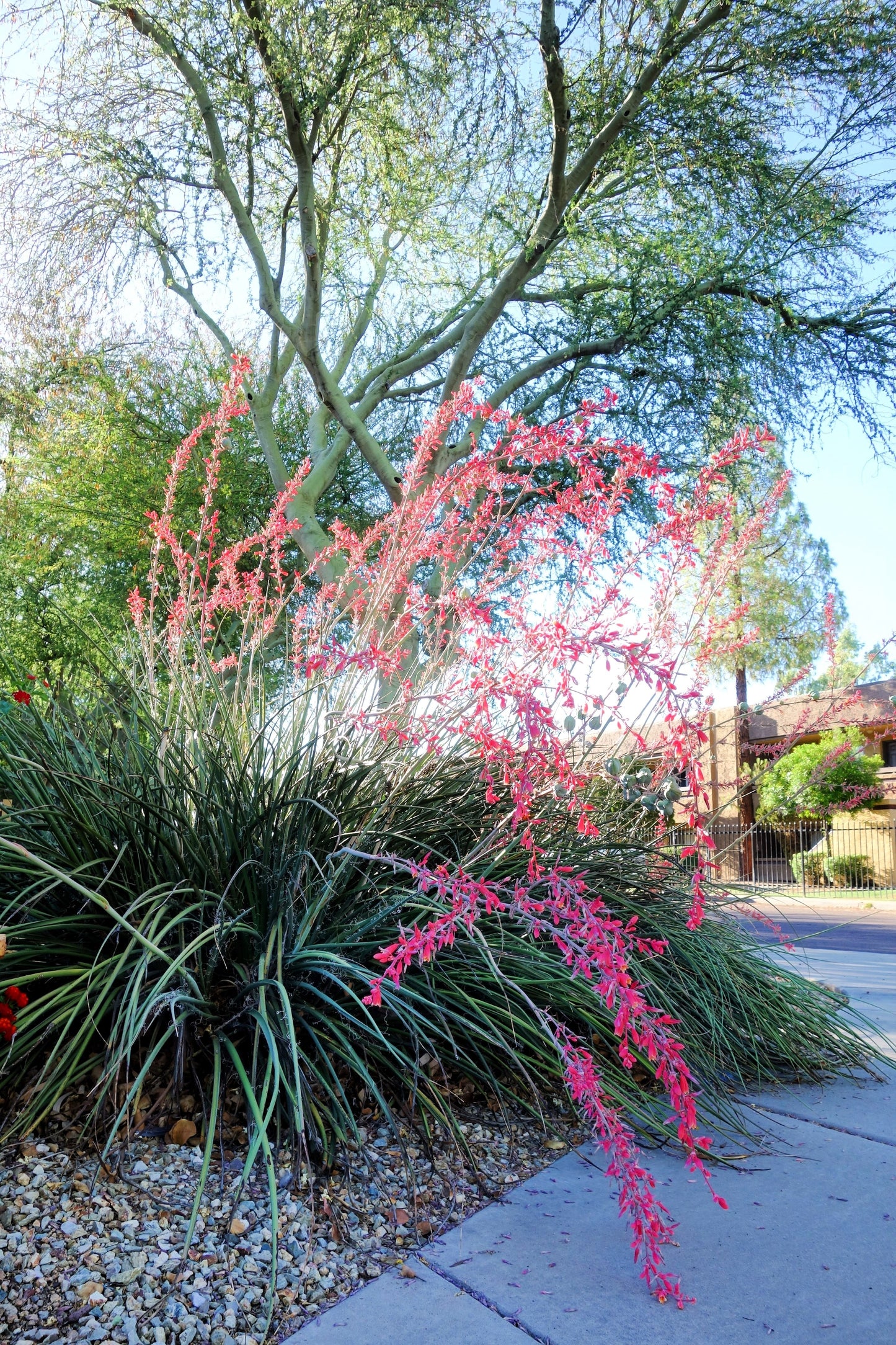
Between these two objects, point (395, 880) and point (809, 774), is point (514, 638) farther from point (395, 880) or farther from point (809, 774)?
point (809, 774)

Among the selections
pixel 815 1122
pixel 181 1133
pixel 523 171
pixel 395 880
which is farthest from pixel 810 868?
pixel 181 1133

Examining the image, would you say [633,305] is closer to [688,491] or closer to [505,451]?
[688,491]

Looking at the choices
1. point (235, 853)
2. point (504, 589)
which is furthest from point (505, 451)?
point (235, 853)

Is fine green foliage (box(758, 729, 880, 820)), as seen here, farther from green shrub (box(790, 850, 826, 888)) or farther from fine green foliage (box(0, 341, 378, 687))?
fine green foliage (box(0, 341, 378, 687))

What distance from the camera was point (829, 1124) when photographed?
2.42 meters

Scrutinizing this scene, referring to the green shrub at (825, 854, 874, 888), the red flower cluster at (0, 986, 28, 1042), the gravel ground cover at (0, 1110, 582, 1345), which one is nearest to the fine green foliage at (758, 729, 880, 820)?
the green shrub at (825, 854, 874, 888)

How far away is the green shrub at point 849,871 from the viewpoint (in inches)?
787

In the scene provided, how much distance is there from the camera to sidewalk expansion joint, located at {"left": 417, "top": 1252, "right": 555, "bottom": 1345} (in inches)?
56.7

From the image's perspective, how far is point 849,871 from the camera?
794 inches

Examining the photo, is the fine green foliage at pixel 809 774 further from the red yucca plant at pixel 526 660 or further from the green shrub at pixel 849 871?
Answer: the red yucca plant at pixel 526 660

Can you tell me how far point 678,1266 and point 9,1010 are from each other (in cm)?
140

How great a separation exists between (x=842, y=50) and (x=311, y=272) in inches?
199

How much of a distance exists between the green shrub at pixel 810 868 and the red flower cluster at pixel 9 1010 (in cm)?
2049

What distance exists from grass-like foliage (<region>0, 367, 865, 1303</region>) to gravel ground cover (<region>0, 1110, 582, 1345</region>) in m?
0.10
